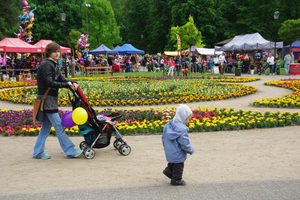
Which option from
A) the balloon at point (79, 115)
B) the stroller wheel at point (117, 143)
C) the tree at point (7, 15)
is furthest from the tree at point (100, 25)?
the balloon at point (79, 115)

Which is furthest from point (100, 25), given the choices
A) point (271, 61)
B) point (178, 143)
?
point (178, 143)

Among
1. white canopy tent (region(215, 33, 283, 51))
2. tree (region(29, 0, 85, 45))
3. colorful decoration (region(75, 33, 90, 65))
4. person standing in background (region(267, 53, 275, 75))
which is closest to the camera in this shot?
person standing in background (region(267, 53, 275, 75))

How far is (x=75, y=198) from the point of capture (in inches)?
154

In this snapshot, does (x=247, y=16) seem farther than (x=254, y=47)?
Yes

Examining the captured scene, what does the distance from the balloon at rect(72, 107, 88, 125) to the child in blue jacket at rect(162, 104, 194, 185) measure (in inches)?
59.6

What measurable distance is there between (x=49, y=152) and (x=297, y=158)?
4.37 meters

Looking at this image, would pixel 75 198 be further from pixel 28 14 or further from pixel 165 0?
pixel 165 0

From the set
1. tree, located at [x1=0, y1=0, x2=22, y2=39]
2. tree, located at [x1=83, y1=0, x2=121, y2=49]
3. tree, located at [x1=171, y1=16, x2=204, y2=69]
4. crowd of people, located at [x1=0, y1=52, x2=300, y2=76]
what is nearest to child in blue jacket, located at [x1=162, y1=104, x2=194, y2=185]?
crowd of people, located at [x1=0, y1=52, x2=300, y2=76]

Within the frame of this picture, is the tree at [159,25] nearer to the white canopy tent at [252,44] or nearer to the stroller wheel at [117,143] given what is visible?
the white canopy tent at [252,44]

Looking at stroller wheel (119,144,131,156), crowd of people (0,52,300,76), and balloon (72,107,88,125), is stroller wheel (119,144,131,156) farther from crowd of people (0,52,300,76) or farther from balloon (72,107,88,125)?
crowd of people (0,52,300,76)

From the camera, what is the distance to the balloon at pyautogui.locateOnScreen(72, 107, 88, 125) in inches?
204

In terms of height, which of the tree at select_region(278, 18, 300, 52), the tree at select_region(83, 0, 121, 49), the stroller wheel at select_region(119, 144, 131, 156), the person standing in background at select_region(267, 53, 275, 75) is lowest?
the stroller wheel at select_region(119, 144, 131, 156)

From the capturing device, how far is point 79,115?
204 inches

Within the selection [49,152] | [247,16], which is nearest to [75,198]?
[49,152]
